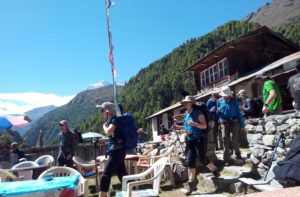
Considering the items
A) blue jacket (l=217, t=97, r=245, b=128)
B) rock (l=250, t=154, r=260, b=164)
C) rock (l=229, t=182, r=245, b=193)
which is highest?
blue jacket (l=217, t=97, r=245, b=128)

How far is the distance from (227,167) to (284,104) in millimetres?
10404

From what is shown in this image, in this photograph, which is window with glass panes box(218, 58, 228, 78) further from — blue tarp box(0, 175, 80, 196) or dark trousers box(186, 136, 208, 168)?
blue tarp box(0, 175, 80, 196)

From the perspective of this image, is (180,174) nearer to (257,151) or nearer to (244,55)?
(257,151)

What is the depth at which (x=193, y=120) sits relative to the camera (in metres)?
6.11

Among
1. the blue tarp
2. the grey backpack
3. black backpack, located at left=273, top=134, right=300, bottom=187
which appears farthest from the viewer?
the grey backpack

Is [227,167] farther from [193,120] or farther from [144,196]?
[144,196]

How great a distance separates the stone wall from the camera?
18.4 ft

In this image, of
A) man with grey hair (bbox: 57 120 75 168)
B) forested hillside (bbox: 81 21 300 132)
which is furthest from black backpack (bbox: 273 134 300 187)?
forested hillside (bbox: 81 21 300 132)

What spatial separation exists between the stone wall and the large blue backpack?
8.67 feet

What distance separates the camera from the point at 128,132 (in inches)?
207

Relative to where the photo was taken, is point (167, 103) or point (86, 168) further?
point (167, 103)

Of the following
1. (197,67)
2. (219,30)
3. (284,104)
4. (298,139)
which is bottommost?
(298,139)

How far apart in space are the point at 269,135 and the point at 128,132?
2.82 meters

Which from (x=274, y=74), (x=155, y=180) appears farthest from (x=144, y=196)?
(x=274, y=74)
